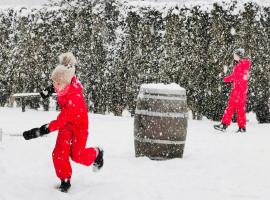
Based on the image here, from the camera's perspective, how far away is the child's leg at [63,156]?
16.8ft

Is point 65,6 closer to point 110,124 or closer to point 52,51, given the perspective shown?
point 52,51

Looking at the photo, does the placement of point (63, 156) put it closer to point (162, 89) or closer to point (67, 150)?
point (67, 150)

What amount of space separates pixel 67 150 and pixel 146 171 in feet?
4.12

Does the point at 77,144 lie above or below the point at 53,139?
above

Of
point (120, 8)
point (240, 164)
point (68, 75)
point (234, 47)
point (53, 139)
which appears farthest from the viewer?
point (120, 8)

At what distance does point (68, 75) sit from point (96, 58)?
6965mm

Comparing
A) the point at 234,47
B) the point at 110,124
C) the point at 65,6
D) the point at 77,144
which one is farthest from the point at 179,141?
the point at 65,6

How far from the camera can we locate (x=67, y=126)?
523 cm

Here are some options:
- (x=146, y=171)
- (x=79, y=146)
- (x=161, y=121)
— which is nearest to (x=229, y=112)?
(x=161, y=121)

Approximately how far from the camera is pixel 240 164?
6.63 meters

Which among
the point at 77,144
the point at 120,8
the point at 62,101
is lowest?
the point at 77,144

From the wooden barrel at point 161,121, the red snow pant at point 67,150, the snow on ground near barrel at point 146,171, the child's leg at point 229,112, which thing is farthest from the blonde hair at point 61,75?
the child's leg at point 229,112

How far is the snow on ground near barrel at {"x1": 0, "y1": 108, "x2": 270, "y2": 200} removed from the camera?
16.6 ft

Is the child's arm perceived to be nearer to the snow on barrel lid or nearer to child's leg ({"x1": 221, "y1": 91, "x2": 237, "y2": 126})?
the snow on barrel lid
